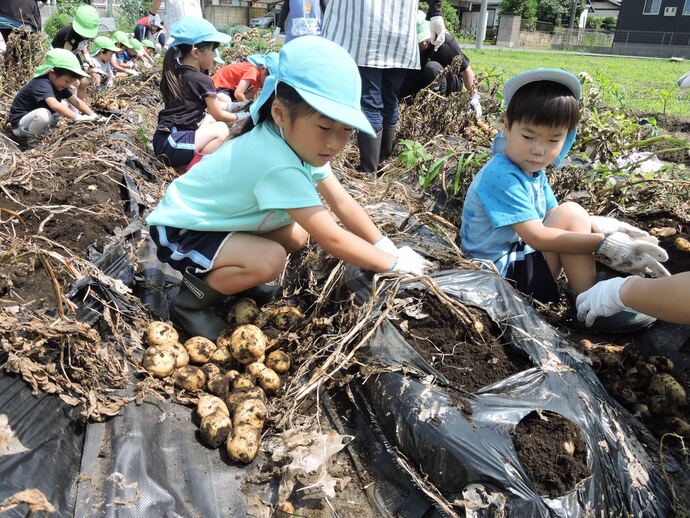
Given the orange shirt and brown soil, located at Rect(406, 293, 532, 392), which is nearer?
brown soil, located at Rect(406, 293, 532, 392)

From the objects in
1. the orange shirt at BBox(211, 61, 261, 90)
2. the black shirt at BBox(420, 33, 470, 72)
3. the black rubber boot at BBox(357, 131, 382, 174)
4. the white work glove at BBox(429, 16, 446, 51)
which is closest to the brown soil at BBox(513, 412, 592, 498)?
the black rubber boot at BBox(357, 131, 382, 174)

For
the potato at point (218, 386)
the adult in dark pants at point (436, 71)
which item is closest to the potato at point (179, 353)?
the potato at point (218, 386)

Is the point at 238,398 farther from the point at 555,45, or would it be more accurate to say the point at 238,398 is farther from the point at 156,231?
the point at 555,45

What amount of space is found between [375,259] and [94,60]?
23.2 ft

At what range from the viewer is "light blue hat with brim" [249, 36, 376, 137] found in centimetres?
170

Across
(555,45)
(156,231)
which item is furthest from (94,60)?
(555,45)

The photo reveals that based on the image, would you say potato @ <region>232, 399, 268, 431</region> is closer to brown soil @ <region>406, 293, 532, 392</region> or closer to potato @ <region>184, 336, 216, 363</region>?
potato @ <region>184, 336, 216, 363</region>

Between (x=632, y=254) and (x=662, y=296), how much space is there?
1.61ft

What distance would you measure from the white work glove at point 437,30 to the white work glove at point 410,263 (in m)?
3.39

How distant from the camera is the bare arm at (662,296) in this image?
5.44ft

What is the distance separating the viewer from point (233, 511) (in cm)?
152

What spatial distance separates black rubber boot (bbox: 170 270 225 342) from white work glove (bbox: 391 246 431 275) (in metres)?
0.72

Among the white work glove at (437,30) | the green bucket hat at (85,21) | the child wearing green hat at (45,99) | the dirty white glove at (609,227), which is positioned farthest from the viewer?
the green bucket hat at (85,21)

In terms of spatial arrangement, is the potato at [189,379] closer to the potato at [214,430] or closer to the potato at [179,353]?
the potato at [179,353]
